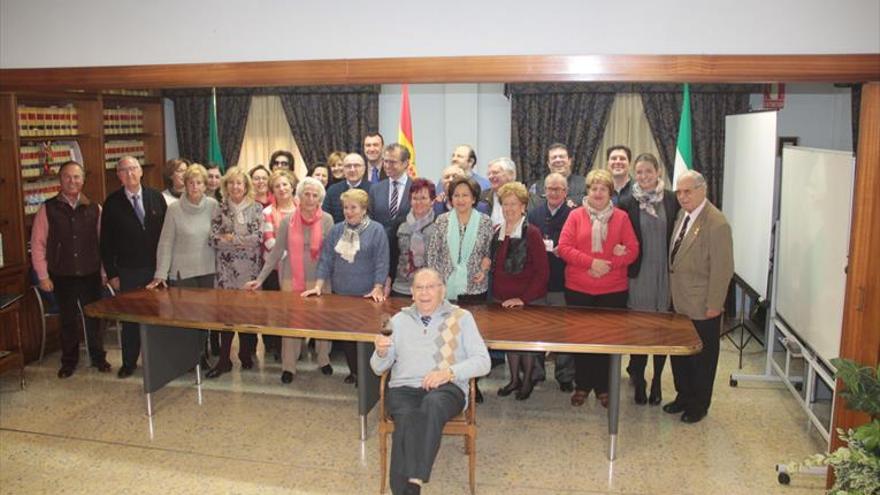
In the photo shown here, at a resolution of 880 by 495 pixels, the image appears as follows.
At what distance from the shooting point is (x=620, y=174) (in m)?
4.91

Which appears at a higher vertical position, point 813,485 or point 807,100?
point 807,100

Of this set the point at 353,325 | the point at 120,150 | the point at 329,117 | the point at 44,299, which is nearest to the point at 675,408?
the point at 353,325

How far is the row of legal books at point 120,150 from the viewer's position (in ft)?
24.1

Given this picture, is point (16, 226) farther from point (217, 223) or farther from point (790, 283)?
point (790, 283)

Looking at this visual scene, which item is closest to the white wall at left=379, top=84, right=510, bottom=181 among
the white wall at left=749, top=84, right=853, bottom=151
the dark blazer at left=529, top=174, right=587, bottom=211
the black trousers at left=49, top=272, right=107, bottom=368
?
the dark blazer at left=529, top=174, right=587, bottom=211

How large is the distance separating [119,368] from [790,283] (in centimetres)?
449

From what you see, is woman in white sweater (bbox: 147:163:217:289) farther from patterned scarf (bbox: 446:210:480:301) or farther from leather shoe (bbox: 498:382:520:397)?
leather shoe (bbox: 498:382:520:397)

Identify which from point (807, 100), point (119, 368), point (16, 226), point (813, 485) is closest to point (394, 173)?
point (119, 368)

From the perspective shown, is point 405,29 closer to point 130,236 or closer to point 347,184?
point 347,184

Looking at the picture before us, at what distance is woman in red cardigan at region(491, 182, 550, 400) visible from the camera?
4.41 metres

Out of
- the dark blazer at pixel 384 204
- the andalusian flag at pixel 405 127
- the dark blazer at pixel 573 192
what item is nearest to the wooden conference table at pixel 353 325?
the dark blazer at pixel 384 204

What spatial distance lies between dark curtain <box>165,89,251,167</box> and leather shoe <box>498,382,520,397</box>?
4484 millimetres

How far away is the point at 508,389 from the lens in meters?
4.88

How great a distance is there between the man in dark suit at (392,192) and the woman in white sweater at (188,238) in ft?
3.57
